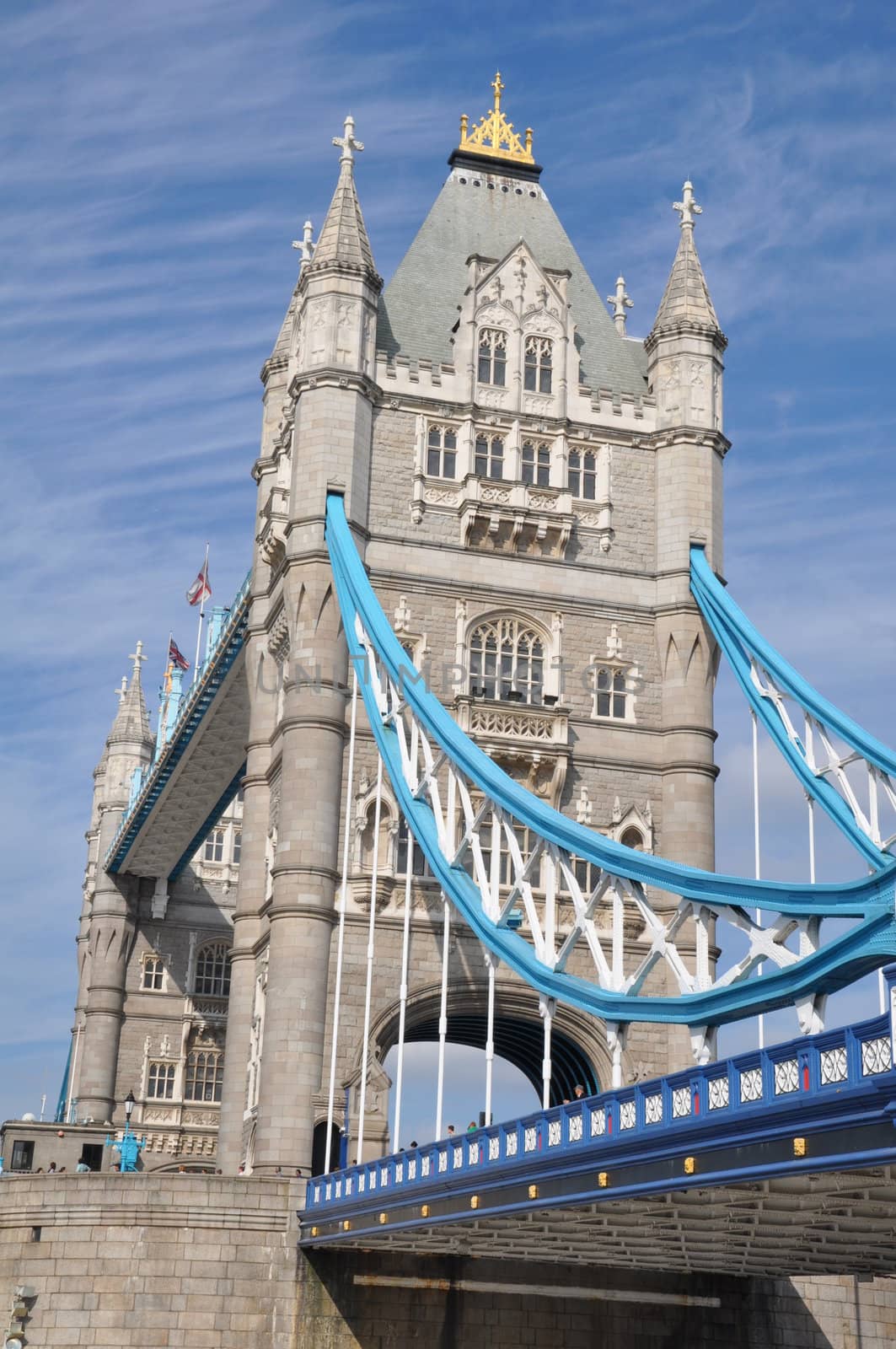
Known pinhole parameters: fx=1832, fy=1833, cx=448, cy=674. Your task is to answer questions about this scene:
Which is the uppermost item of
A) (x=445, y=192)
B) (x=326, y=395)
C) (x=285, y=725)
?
(x=445, y=192)

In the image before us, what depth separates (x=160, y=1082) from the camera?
206ft

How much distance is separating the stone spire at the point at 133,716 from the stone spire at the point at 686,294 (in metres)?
35.1

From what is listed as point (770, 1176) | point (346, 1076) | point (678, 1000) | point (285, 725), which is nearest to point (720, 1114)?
point (770, 1176)

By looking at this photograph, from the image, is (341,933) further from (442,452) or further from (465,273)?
(465,273)

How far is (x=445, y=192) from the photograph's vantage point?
156 feet

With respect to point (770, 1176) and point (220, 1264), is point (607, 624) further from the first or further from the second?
point (770, 1176)

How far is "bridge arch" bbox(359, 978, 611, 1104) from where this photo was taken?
37.8m

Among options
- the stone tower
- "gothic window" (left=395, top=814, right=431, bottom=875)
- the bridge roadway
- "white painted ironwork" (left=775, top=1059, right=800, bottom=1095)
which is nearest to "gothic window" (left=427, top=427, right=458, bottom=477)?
the stone tower

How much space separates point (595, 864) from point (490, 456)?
1632 centimetres

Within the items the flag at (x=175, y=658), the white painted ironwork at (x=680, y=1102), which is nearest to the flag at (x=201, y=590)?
the flag at (x=175, y=658)

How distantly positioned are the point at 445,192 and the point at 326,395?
9579 mm

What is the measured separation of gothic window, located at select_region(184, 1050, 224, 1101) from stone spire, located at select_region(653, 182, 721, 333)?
31.6m

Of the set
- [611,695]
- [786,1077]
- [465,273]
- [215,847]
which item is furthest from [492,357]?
[215,847]

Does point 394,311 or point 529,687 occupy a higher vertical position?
point 394,311
